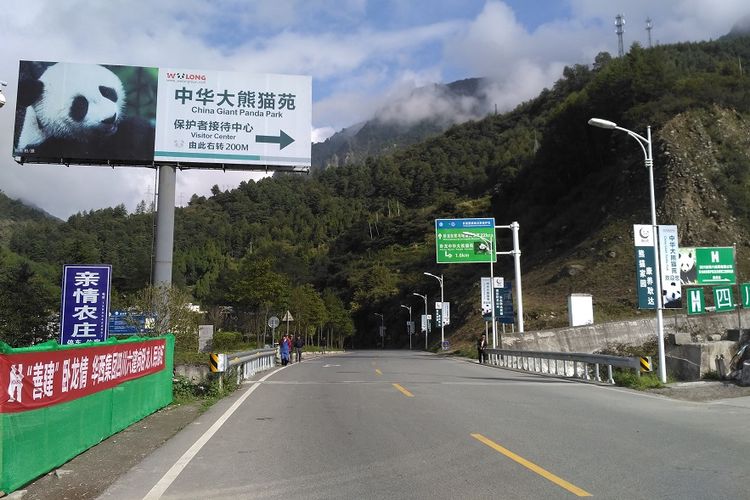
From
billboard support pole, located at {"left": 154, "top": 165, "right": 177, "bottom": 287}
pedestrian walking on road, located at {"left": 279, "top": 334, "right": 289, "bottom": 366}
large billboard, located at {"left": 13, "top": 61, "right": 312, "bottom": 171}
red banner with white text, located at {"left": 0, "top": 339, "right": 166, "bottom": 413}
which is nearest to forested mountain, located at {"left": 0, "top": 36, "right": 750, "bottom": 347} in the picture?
billboard support pole, located at {"left": 154, "top": 165, "right": 177, "bottom": 287}

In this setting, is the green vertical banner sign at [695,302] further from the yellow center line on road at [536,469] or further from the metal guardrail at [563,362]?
the yellow center line on road at [536,469]

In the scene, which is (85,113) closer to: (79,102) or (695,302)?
(79,102)

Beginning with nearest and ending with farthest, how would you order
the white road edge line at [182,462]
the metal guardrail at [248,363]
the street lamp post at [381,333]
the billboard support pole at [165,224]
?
the white road edge line at [182,462] → the metal guardrail at [248,363] → the billboard support pole at [165,224] → the street lamp post at [381,333]

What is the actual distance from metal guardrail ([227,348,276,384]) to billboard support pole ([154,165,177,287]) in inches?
199

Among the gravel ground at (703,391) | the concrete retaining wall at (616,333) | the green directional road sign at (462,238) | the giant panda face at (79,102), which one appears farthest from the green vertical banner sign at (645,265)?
the giant panda face at (79,102)

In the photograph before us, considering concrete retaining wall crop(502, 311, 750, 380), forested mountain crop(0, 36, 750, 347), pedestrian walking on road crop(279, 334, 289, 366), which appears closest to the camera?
pedestrian walking on road crop(279, 334, 289, 366)

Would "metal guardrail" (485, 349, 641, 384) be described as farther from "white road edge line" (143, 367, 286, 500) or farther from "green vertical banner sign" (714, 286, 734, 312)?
"white road edge line" (143, 367, 286, 500)

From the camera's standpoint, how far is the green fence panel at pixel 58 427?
20.9 ft

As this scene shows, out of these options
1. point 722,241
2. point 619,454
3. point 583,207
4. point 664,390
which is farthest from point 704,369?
point 583,207

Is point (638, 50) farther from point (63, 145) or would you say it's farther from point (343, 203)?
point (343, 203)

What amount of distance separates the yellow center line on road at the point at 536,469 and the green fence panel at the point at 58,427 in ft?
18.0

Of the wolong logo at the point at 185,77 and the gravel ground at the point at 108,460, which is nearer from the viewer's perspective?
the gravel ground at the point at 108,460

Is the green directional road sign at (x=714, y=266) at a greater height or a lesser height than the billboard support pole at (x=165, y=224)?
lesser

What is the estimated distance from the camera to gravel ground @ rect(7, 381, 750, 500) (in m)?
6.68
